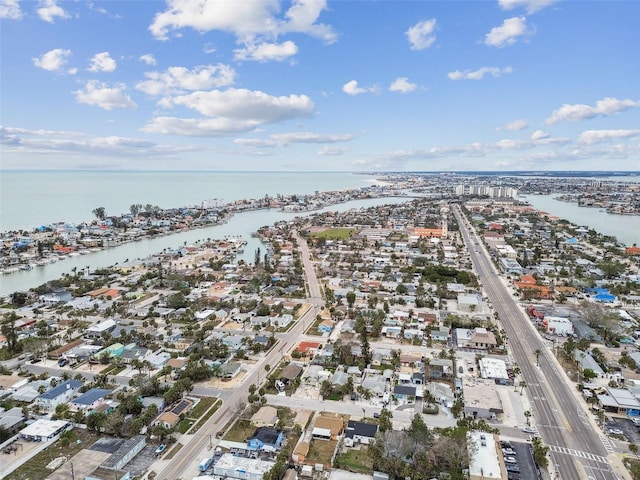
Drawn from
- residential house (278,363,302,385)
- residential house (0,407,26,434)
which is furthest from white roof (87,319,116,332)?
residential house (278,363,302,385)

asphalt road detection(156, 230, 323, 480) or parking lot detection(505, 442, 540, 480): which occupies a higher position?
asphalt road detection(156, 230, 323, 480)

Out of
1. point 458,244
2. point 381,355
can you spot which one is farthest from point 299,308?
point 458,244

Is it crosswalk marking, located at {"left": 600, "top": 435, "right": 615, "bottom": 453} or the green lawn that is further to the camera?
crosswalk marking, located at {"left": 600, "top": 435, "right": 615, "bottom": 453}

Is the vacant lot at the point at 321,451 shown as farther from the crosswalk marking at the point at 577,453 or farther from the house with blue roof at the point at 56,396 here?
the house with blue roof at the point at 56,396

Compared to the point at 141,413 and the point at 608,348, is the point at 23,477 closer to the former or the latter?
the point at 141,413

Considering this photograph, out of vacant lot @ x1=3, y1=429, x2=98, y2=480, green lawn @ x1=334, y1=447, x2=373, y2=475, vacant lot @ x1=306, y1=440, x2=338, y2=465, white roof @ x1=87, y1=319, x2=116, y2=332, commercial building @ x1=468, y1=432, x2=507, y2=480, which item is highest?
white roof @ x1=87, y1=319, x2=116, y2=332

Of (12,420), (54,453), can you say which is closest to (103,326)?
(12,420)

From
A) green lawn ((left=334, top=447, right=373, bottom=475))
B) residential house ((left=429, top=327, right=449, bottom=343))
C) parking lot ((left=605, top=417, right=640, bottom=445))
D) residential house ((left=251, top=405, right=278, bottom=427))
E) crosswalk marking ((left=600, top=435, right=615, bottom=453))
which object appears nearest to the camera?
green lawn ((left=334, top=447, right=373, bottom=475))

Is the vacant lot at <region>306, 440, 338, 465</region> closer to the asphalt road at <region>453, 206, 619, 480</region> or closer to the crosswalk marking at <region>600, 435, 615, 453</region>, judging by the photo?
the asphalt road at <region>453, 206, 619, 480</region>
